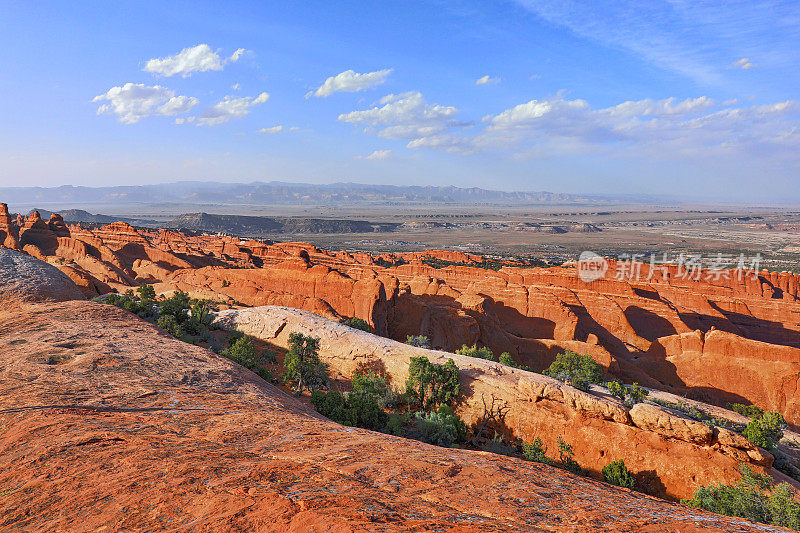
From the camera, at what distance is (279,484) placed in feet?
23.7

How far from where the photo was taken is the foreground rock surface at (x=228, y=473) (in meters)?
6.18

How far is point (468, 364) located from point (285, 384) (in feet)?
34.7

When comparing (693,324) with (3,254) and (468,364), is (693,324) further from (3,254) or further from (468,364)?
(3,254)

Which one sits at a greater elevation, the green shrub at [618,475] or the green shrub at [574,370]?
the green shrub at [618,475]

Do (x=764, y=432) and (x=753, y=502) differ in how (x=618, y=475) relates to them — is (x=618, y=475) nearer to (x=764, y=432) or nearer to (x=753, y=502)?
(x=753, y=502)

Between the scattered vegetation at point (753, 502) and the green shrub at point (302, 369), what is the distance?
17495 mm

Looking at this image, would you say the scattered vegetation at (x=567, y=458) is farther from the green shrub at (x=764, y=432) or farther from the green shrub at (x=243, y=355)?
the green shrub at (x=243, y=355)

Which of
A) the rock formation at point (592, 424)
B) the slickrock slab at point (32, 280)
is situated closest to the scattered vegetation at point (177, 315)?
the slickrock slab at point (32, 280)

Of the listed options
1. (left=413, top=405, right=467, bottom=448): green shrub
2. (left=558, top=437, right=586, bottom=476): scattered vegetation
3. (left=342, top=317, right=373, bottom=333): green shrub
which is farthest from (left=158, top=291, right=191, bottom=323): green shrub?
(left=558, top=437, right=586, bottom=476): scattered vegetation

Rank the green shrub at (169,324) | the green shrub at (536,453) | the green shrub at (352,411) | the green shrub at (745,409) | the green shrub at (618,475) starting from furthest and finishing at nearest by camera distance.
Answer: the green shrub at (745,409) → the green shrub at (169,324) → the green shrub at (352,411) → the green shrub at (536,453) → the green shrub at (618,475)

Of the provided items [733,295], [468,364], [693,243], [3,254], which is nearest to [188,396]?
[468,364]

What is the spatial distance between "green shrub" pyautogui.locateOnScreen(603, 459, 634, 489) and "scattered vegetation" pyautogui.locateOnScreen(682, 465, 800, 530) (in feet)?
7.60

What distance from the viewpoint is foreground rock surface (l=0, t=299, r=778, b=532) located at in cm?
618

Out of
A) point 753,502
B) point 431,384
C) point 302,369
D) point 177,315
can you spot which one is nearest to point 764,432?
point 753,502
